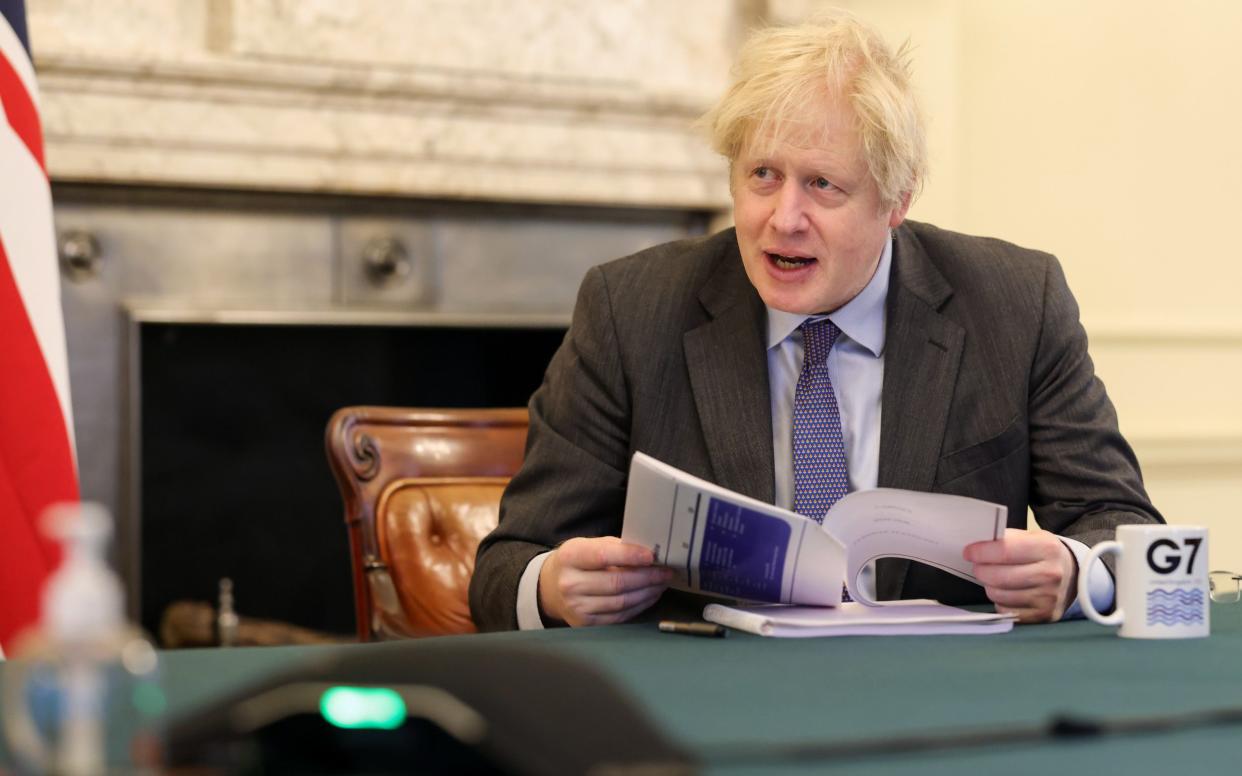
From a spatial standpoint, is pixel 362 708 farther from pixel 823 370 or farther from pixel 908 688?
pixel 823 370

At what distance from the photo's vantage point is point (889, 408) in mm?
1903

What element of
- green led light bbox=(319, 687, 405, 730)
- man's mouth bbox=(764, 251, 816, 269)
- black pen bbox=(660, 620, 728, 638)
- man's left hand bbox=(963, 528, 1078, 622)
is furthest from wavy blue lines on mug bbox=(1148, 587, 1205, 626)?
green led light bbox=(319, 687, 405, 730)

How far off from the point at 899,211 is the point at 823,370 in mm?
268

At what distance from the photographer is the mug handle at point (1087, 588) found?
1.50 meters

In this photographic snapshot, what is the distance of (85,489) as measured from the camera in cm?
326

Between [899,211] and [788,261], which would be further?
[899,211]

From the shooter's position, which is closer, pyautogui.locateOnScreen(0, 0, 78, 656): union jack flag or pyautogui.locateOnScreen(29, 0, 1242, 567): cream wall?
pyautogui.locateOnScreen(0, 0, 78, 656): union jack flag

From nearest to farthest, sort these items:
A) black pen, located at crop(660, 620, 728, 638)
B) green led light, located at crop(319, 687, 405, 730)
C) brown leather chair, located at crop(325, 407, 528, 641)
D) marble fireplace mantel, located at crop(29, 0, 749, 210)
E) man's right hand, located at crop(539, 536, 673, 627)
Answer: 1. green led light, located at crop(319, 687, 405, 730)
2. black pen, located at crop(660, 620, 728, 638)
3. man's right hand, located at crop(539, 536, 673, 627)
4. brown leather chair, located at crop(325, 407, 528, 641)
5. marble fireplace mantel, located at crop(29, 0, 749, 210)

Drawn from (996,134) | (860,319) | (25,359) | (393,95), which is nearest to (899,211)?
(860,319)

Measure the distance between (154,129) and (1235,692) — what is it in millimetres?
2652

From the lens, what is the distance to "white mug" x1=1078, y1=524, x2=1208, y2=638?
147 cm

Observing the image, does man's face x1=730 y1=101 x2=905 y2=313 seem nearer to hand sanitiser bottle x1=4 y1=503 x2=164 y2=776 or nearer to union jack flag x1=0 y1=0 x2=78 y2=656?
union jack flag x1=0 y1=0 x2=78 y2=656

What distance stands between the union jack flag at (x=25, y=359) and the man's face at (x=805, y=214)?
0.97m

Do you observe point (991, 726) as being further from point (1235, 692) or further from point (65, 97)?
point (65, 97)
